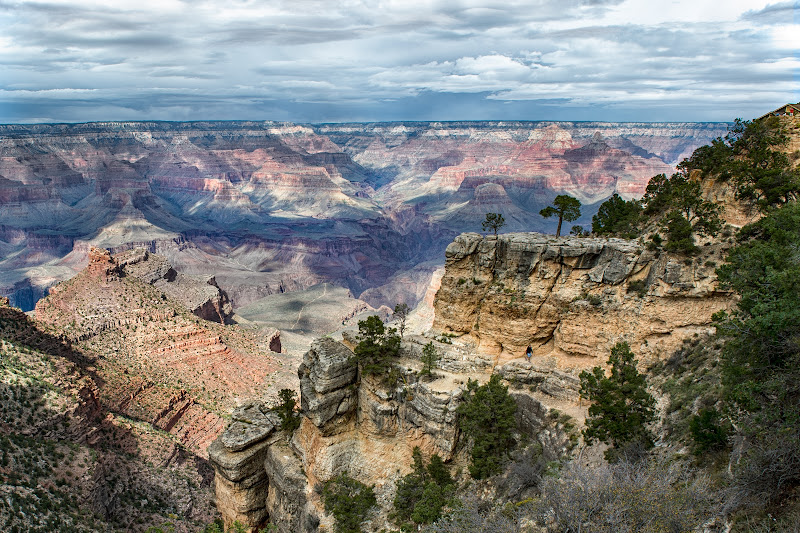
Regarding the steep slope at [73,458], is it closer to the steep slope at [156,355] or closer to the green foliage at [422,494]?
the steep slope at [156,355]

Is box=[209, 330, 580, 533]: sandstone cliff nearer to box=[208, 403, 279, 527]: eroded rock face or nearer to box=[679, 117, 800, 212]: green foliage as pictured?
box=[208, 403, 279, 527]: eroded rock face

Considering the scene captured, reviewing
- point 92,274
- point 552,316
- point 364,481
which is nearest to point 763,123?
point 552,316

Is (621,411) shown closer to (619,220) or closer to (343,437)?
(343,437)

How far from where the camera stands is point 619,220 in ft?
145

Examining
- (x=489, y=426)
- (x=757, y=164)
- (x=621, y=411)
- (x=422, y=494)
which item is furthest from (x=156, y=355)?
(x=757, y=164)

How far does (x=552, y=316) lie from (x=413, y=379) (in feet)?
35.1

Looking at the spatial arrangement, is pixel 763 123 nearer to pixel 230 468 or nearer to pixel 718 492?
pixel 718 492

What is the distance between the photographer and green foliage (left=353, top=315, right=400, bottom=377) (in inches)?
1391

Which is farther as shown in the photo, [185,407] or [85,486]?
[185,407]

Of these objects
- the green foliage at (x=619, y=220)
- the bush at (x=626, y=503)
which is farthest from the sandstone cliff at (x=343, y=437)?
the green foliage at (x=619, y=220)

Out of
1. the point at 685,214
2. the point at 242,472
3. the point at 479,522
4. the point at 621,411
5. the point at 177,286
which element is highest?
the point at 685,214

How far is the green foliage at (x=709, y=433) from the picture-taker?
20141 mm

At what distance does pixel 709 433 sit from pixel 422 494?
50.8ft

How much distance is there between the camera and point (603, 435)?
83.7ft
